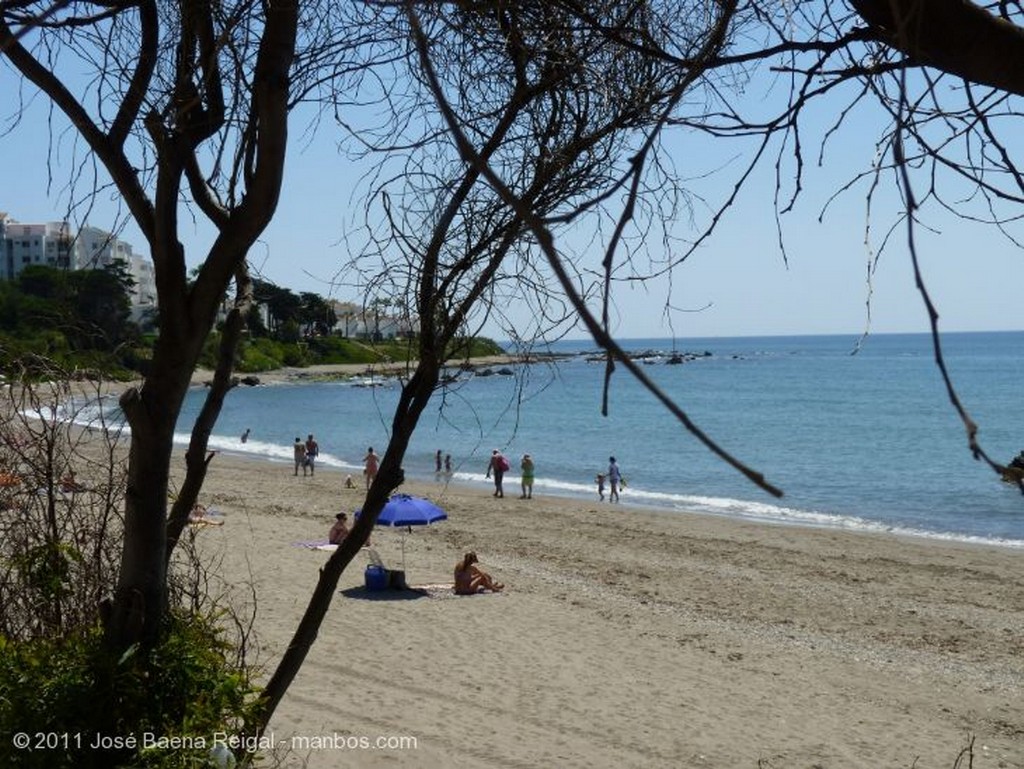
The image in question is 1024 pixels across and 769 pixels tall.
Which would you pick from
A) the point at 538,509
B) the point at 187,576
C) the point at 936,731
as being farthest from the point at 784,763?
the point at 538,509

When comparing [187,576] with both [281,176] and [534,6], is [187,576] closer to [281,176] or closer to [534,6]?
[281,176]

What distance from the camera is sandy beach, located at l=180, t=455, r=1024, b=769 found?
952 cm

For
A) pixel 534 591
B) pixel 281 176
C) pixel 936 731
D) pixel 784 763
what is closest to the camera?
pixel 281 176

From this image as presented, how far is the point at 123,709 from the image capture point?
114 inches

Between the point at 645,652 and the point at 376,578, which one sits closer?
the point at 645,652

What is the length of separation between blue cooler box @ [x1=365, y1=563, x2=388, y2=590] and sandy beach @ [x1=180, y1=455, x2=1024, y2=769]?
0.28 m

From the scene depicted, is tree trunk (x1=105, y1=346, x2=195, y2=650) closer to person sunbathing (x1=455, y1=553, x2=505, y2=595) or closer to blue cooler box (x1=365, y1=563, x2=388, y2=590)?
blue cooler box (x1=365, y1=563, x2=388, y2=590)

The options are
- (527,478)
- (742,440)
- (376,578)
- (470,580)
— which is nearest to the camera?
(376,578)

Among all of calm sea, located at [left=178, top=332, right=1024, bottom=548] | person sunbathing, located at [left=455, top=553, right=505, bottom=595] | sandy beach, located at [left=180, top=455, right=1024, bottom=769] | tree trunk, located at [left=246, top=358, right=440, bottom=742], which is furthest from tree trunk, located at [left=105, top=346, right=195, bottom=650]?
person sunbathing, located at [left=455, top=553, right=505, bottom=595]

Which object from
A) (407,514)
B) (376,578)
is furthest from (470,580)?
(407,514)

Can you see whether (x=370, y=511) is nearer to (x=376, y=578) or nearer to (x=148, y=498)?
(x=148, y=498)

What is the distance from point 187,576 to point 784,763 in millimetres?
6995

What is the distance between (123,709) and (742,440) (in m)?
54.3

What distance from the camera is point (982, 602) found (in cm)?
1811
